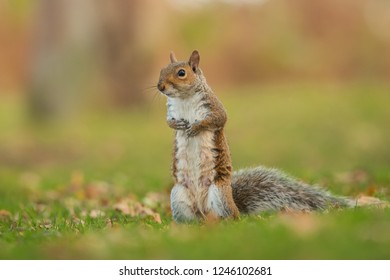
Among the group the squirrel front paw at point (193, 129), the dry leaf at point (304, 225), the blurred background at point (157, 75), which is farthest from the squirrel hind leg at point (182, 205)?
the blurred background at point (157, 75)

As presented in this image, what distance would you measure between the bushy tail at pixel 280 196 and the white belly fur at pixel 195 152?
1.46 feet

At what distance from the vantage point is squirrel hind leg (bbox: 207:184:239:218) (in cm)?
552

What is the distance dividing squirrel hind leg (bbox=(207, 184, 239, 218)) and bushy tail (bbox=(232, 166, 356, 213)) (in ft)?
1.23

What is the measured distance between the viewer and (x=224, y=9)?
107ft

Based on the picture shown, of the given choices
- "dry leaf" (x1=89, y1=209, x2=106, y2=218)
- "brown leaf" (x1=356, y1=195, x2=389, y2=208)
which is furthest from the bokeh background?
"brown leaf" (x1=356, y1=195, x2=389, y2=208)

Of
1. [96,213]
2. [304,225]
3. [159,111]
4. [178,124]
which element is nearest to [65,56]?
[159,111]

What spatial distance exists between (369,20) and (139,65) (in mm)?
13209

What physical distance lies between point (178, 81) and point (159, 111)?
16.0m

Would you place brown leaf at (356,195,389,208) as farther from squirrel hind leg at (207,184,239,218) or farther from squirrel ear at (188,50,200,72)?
squirrel ear at (188,50,200,72)

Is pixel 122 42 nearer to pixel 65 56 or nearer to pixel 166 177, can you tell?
pixel 65 56

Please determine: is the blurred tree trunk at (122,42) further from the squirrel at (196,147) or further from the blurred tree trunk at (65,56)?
the squirrel at (196,147)

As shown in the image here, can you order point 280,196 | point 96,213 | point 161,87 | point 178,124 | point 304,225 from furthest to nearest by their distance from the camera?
point 96,213 < point 280,196 < point 178,124 < point 161,87 < point 304,225

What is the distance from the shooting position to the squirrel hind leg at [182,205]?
5.66m

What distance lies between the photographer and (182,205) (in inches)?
224
